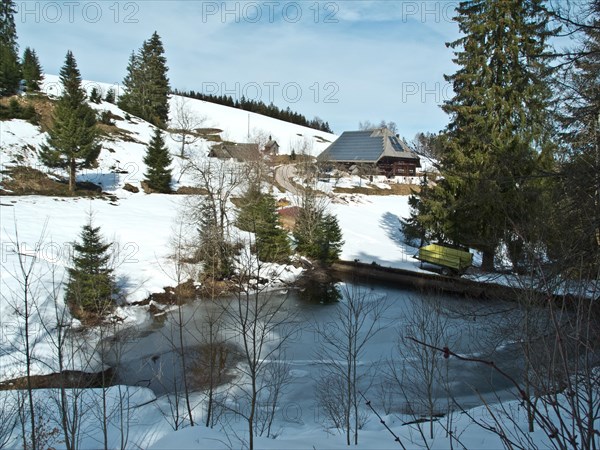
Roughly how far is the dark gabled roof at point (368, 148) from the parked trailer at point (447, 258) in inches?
1186

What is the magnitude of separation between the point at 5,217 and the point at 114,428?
1825 centimetres

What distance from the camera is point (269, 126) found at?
78.8 metres

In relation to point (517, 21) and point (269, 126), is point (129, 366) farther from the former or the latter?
point (269, 126)

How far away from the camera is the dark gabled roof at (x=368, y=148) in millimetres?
52438

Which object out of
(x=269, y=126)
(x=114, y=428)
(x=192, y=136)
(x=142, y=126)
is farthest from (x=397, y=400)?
(x=269, y=126)

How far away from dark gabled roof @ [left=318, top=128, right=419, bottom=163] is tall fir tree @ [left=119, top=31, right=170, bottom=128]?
24.9 m

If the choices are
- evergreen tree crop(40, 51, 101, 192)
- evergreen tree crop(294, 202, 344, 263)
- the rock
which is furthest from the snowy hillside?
evergreen tree crop(294, 202, 344, 263)

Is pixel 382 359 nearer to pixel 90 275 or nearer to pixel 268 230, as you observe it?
pixel 90 275

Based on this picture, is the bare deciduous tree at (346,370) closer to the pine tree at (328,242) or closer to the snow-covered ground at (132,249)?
the snow-covered ground at (132,249)

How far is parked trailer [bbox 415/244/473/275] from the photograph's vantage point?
2111 cm

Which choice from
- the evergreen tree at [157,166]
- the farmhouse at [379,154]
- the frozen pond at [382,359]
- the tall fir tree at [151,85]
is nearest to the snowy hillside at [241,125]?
the tall fir tree at [151,85]

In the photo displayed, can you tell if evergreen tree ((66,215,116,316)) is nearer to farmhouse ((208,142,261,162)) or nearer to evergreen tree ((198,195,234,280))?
evergreen tree ((198,195,234,280))

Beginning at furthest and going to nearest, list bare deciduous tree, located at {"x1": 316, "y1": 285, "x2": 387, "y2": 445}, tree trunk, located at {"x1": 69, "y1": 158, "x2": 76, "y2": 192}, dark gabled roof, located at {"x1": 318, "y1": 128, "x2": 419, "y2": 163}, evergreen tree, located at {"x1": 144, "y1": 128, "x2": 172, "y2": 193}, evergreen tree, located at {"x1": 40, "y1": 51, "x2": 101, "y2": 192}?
1. dark gabled roof, located at {"x1": 318, "y1": 128, "x2": 419, "y2": 163}
2. evergreen tree, located at {"x1": 144, "y1": 128, "x2": 172, "y2": 193}
3. tree trunk, located at {"x1": 69, "y1": 158, "x2": 76, "y2": 192}
4. evergreen tree, located at {"x1": 40, "y1": 51, "x2": 101, "y2": 192}
5. bare deciduous tree, located at {"x1": 316, "y1": 285, "x2": 387, "y2": 445}

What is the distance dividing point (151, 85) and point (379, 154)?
34.3m
